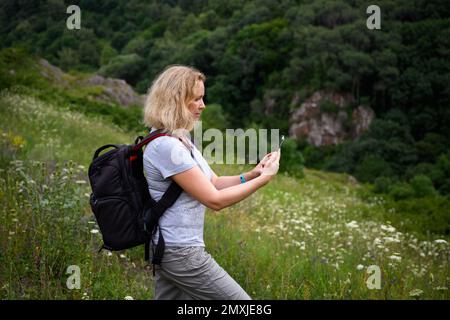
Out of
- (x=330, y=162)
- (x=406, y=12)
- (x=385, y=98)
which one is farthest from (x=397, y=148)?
(x=406, y=12)

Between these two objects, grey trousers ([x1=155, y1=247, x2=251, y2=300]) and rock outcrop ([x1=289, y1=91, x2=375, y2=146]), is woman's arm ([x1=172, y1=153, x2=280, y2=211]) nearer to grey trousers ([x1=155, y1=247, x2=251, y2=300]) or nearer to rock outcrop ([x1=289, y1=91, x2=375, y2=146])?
grey trousers ([x1=155, y1=247, x2=251, y2=300])

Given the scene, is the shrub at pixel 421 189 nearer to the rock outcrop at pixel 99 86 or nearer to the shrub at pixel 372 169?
the rock outcrop at pixel 99 86

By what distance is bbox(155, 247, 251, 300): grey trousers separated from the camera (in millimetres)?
2268

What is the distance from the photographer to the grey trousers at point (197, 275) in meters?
2.27

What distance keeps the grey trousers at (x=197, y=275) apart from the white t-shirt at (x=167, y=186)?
0.06 metres

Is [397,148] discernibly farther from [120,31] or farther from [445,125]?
[120,31]

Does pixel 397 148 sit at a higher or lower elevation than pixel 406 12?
lower

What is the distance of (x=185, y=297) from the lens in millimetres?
2535

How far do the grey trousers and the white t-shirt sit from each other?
0.06m

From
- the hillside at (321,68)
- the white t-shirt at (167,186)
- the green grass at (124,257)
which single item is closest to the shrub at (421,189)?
the green grass at (124,257)

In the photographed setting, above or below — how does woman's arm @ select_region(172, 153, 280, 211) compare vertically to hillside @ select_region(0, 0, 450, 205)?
below

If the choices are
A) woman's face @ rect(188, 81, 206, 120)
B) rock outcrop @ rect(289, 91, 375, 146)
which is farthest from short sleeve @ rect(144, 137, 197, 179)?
rock outcrop @ rect(289, 91, 375, 146)

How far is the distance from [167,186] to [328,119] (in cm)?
7475
